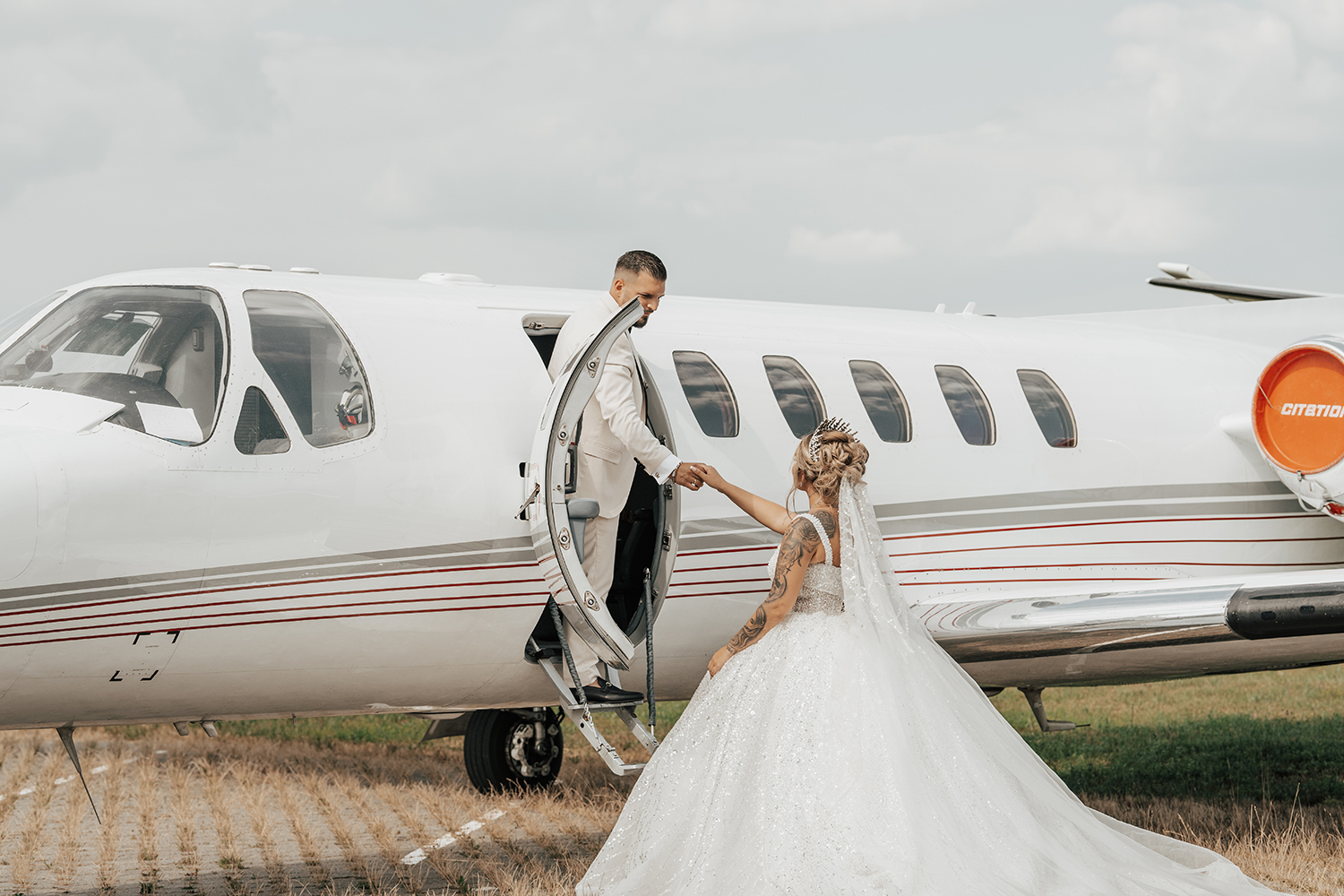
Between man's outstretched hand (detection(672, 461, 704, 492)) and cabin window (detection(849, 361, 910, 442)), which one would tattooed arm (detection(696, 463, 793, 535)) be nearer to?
man's outstretched hand (detection(672, 461, 704, 492))

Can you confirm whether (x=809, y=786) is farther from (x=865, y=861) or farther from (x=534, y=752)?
(x=534, y=752)

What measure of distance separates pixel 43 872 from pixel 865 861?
5.87m

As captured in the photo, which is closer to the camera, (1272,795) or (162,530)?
(162,530)

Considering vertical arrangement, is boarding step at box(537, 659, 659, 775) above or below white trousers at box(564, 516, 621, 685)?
below

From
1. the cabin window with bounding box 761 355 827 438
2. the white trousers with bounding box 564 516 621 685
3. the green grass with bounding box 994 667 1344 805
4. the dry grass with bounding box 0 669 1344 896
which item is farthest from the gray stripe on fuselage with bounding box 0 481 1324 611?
the green grass with bounding box 994 667 1344 805

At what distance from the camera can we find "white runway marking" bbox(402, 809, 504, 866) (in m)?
8.84

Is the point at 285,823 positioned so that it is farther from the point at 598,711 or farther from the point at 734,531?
the point at 734,531

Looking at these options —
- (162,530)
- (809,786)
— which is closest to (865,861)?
(809,786)

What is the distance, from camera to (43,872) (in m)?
8.51

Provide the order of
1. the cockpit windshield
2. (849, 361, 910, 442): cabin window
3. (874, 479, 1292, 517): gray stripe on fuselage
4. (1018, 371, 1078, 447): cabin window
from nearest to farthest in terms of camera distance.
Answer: the cockpit windshield < (874, 479, 1292, 517): gray stripe on fuselage < (849, 361, 910, 442): cabin window < (1018, 371, 1078, 447): cabin window

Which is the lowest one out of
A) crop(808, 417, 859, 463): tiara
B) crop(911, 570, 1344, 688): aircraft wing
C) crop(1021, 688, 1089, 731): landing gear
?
crop(1021, 688, 1089, 731): landing gear

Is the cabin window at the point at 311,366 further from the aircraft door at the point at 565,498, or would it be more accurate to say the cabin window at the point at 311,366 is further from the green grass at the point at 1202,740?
the green grass at the point at 1202,740

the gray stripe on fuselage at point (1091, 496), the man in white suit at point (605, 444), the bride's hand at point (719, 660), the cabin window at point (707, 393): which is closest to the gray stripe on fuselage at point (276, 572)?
the man in white suit at point (605, 444)

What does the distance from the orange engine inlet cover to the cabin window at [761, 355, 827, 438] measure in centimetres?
328
